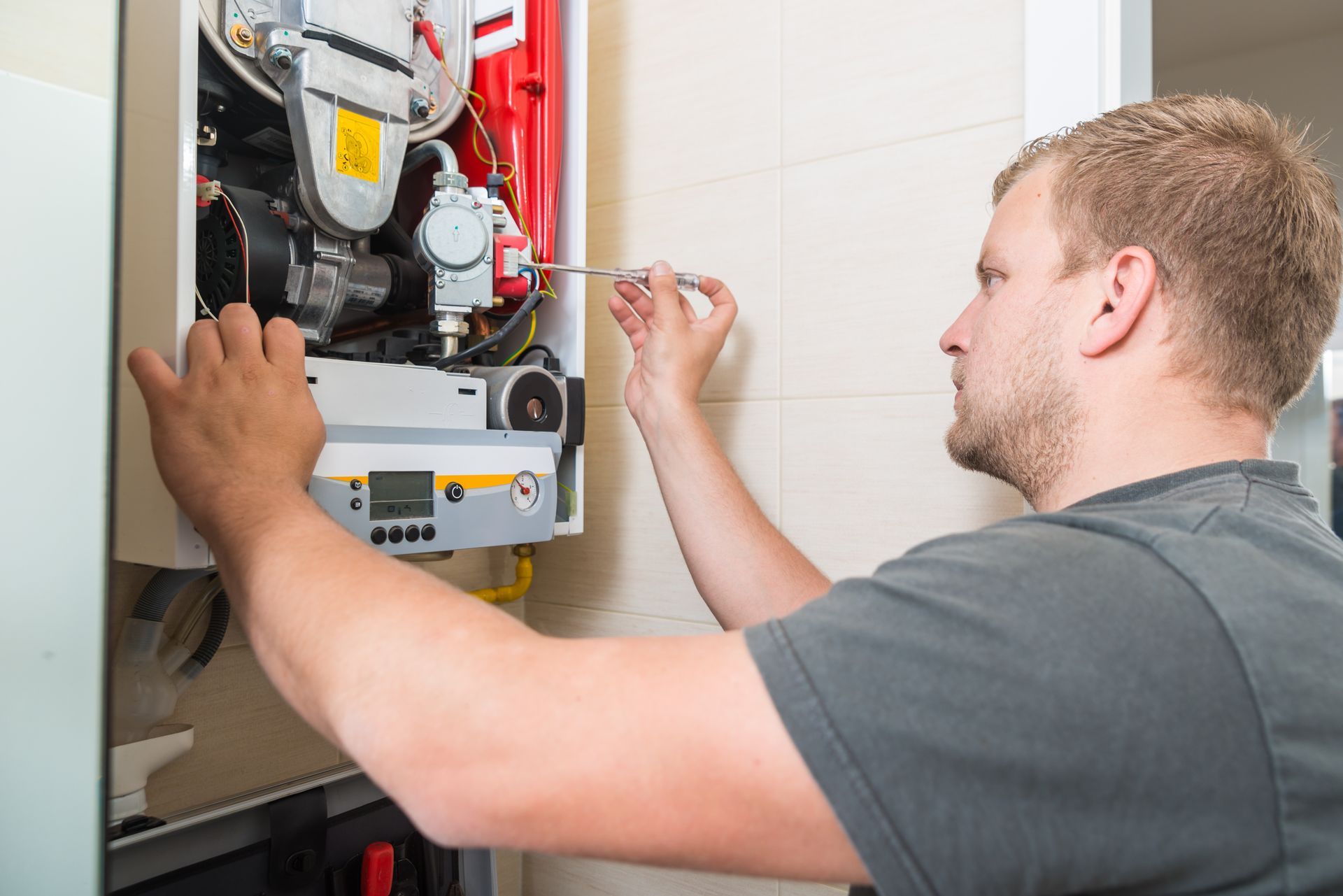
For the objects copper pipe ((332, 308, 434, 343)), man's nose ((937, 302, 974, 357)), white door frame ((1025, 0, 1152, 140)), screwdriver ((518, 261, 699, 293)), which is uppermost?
white door frame ((1025, 0, 1152, 140))

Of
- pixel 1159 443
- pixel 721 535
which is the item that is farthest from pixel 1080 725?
pixel 721 535

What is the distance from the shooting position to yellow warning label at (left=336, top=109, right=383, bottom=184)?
0.96 meters

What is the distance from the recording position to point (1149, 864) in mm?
476

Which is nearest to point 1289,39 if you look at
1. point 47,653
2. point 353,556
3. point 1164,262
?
point 1164,262

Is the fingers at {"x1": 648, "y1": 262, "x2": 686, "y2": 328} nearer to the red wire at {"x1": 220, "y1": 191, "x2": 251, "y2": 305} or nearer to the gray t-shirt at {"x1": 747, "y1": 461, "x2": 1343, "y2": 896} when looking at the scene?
the red wire at {"x1": 220, "y1": 191, "x2": 251, "y2": 305}

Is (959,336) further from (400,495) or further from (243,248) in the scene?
(243,248)

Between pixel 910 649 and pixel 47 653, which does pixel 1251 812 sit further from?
pixel 47 653

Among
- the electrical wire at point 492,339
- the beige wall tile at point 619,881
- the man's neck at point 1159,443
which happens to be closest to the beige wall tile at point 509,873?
the beige wall tile at point 619,881

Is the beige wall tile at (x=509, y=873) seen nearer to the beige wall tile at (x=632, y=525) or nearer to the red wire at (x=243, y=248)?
the beige wall tile at (x=632, y=525)

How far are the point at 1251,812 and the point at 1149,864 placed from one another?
66 millimetres

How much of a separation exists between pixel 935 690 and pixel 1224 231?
0.57 m

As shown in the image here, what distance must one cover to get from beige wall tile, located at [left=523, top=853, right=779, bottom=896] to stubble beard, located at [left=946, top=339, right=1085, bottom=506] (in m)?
0.81

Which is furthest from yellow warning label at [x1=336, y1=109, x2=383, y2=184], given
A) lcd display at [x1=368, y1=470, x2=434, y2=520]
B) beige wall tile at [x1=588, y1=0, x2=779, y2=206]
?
beige wall tile at [x1=588, y1=0, x2=779, y2=206]

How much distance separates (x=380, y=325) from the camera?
1.20 m
